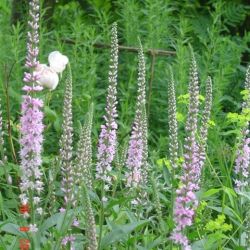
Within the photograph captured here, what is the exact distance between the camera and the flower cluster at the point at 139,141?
12.1 feet

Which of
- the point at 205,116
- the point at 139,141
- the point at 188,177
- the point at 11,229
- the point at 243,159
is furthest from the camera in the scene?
the point at 243,159

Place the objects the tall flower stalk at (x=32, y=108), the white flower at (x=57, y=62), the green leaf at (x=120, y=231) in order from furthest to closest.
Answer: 1. the white flower at (x=57, y=62)
2. the green leaf at (x=120, y=231)
3. the tall flower stalk at (x=32, y=108)

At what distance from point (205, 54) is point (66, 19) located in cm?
207

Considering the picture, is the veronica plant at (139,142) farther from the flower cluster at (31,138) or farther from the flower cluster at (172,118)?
the flower cluster at (31,138)

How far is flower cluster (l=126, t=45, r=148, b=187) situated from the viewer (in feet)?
12.1

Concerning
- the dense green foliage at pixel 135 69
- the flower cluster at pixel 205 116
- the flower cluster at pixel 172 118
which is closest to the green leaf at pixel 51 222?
the flower cluster at pixel 172 118

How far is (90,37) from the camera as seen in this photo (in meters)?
6.71

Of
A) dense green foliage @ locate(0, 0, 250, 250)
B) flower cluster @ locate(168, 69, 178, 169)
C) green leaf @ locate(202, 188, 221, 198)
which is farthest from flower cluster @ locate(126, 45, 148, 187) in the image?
dense green foliage @ locate(0, 0, 250, 250)

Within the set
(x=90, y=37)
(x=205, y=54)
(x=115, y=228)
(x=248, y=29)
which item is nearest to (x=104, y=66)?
(x=90, y=37)

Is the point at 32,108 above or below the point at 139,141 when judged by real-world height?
above

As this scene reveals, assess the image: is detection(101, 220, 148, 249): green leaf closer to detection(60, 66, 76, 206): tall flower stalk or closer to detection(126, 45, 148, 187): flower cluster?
detection(60, 66, 76, 206): tall flower stalk

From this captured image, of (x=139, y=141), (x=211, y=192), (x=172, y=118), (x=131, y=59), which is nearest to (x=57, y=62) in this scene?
(x=139, y=141)

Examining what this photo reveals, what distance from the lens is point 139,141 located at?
3.75 meters

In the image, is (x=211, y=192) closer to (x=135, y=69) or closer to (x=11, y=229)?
(x=11, y=229)
